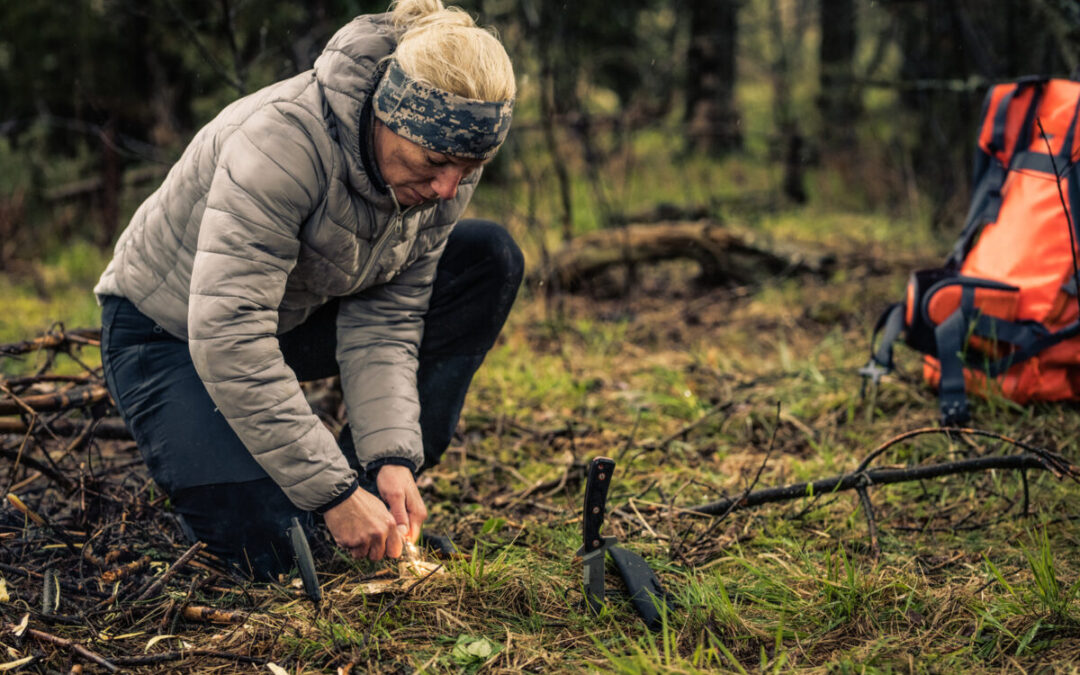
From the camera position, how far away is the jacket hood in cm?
201

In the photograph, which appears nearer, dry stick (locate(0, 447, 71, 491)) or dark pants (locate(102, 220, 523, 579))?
dark pants (locate(102, 220, 523, 579))

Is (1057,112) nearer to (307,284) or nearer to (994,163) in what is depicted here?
(994,163)

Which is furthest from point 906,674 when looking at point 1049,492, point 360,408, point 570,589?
point 360,408

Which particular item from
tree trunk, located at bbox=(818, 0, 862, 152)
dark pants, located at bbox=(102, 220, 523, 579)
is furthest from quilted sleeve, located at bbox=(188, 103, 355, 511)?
tree trunk, located at bbox=(818, 0, 862, 152)

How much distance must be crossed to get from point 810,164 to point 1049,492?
6.94m

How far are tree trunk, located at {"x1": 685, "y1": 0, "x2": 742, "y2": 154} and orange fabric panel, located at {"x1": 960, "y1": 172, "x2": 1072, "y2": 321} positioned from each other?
5332mm

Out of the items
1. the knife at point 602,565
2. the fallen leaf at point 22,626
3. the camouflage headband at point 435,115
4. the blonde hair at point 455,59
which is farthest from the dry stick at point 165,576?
the blonde hair at point 455,59

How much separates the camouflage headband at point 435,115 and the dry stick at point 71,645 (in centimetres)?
128

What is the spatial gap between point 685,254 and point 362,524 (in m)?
3.54

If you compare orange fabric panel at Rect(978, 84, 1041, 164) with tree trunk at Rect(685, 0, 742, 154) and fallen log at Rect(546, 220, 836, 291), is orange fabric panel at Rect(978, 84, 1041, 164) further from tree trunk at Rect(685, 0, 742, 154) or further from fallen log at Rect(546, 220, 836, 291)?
tree trunk at Rect(685, 0, 742, 154)

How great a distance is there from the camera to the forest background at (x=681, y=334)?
75.9 inches

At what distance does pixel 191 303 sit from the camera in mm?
1969

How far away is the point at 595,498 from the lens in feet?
6.37

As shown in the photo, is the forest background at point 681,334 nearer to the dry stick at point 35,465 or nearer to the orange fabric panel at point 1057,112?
the orange fabric panel at point 1057,112
